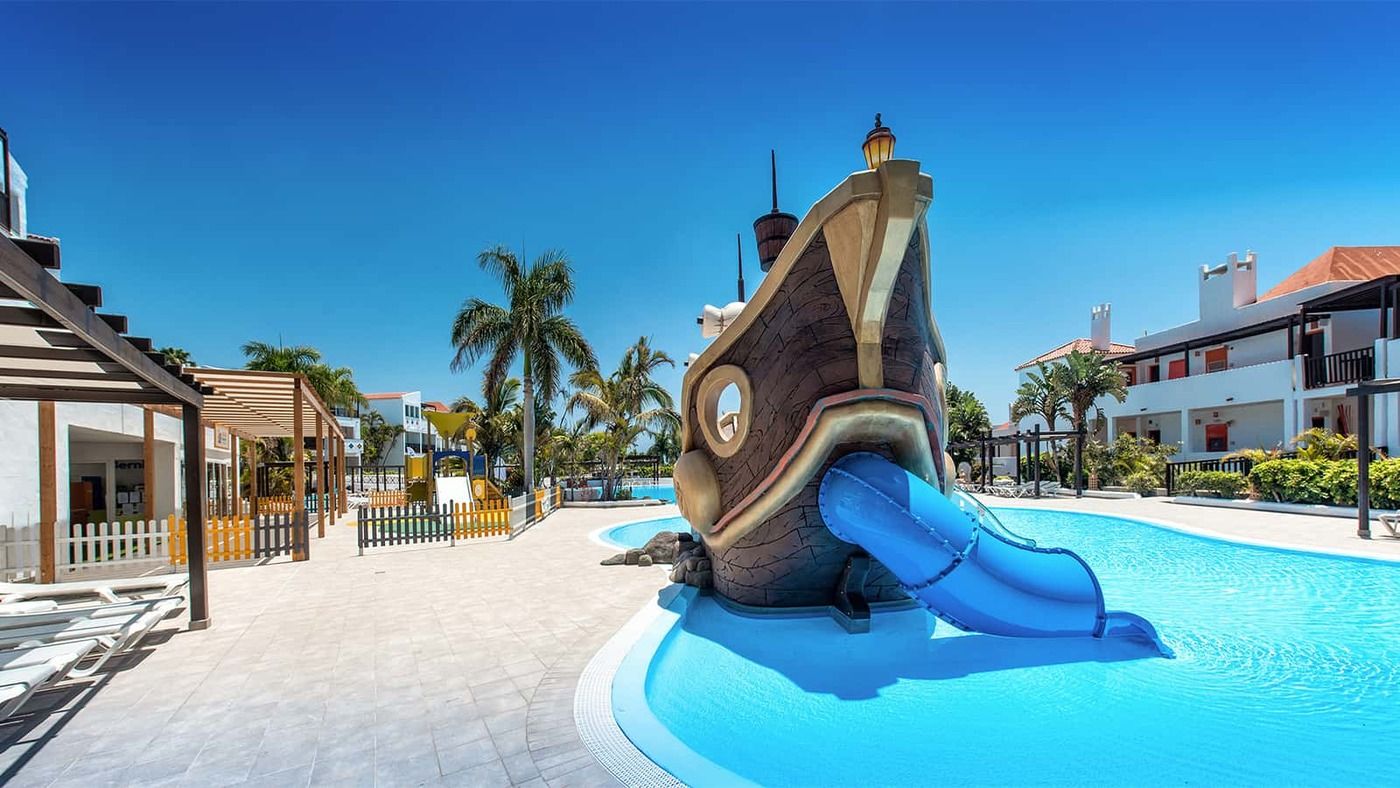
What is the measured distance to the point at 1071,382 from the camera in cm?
3036

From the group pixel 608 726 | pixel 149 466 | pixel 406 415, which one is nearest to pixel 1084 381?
pixel 608 726

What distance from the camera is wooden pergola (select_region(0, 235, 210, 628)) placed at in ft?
10.9

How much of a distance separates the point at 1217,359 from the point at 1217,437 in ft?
14.3

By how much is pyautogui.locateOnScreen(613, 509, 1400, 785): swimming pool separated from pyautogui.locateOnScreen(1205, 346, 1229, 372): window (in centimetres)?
2951

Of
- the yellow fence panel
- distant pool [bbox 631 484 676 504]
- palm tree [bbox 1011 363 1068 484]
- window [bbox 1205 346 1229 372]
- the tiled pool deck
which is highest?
window [bbox 1205 346 1229 372]

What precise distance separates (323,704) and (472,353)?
18.0 metres

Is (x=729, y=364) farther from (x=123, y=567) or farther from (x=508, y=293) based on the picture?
(x=508, y=293)

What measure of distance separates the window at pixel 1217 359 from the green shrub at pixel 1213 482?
12927 mm

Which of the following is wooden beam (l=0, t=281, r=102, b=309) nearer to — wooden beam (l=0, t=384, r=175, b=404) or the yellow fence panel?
wooden beam (l=0, t=384, r=175, b=404)

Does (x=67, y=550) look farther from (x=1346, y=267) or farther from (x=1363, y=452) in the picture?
(x=1346, y=267)

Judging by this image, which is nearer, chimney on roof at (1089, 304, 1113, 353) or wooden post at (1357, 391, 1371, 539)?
wooden post at (1357, 391, 1371, 539)

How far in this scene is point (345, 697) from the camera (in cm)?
474

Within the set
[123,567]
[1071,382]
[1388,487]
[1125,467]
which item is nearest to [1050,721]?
[123,567]

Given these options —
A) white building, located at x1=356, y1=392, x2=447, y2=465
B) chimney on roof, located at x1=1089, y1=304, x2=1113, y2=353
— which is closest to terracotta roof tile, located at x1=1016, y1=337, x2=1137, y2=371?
chimney on roof, located at x1=1089, y1=304, x2=1113, y2=353
